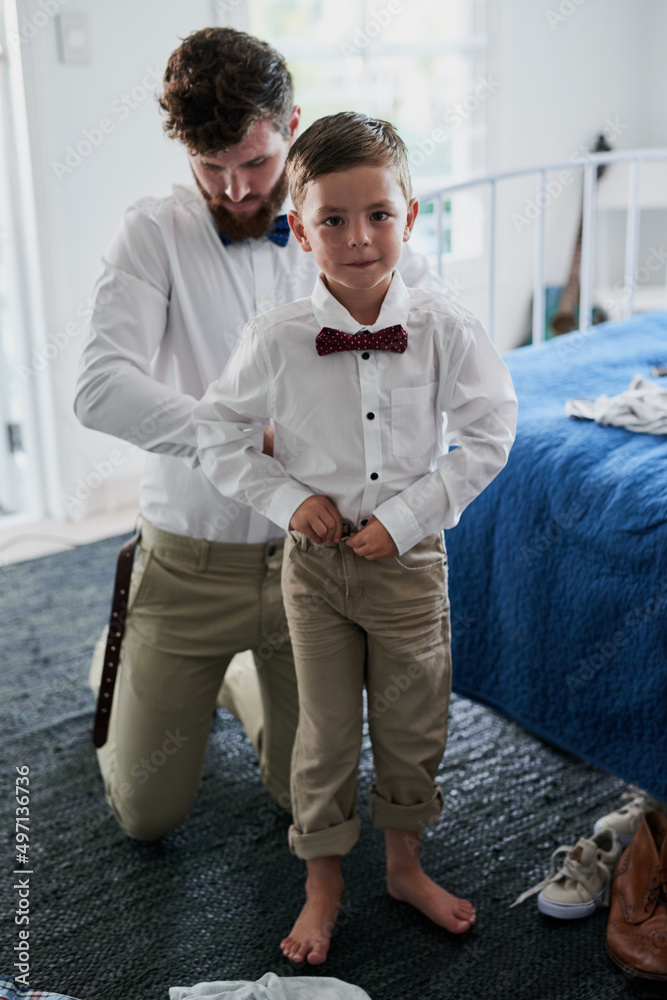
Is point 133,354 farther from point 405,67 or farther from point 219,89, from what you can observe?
point 405,67

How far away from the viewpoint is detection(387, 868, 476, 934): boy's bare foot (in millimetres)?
1225

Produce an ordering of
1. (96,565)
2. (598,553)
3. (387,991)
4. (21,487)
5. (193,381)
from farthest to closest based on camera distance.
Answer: (21,487)
(96,565)
(193,381)
(598,553)
(387,991)

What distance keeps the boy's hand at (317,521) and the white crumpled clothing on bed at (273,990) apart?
516 mm

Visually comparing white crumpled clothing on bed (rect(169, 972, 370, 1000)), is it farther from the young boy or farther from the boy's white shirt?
the boy's white shirt

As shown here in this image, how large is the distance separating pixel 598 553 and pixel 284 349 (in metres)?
0.50

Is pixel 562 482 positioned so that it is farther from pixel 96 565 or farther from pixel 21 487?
pixel 21 487

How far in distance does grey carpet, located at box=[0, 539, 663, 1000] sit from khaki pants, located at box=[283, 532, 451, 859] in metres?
0.16

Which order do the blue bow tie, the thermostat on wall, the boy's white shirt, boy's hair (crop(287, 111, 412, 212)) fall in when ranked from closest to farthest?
1. boy's hair (crop(287, 111, 412, 212))
2. the boy's white shirt
3. the blue bow tie
4. the thermostat on wall

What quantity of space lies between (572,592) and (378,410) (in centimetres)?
40

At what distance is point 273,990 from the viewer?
109 cm

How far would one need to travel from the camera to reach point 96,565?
2.54 meters

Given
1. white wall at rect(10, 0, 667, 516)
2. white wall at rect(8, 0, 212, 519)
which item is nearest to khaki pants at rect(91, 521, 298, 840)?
white wall at rect(10, 0, 667, 516)

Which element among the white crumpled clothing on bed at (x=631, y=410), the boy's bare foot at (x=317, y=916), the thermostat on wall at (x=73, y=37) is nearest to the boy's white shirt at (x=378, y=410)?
the white crumpled clothing on bed at (x=631, y=410)

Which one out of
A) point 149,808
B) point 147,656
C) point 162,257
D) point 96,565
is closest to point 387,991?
point 149,808
